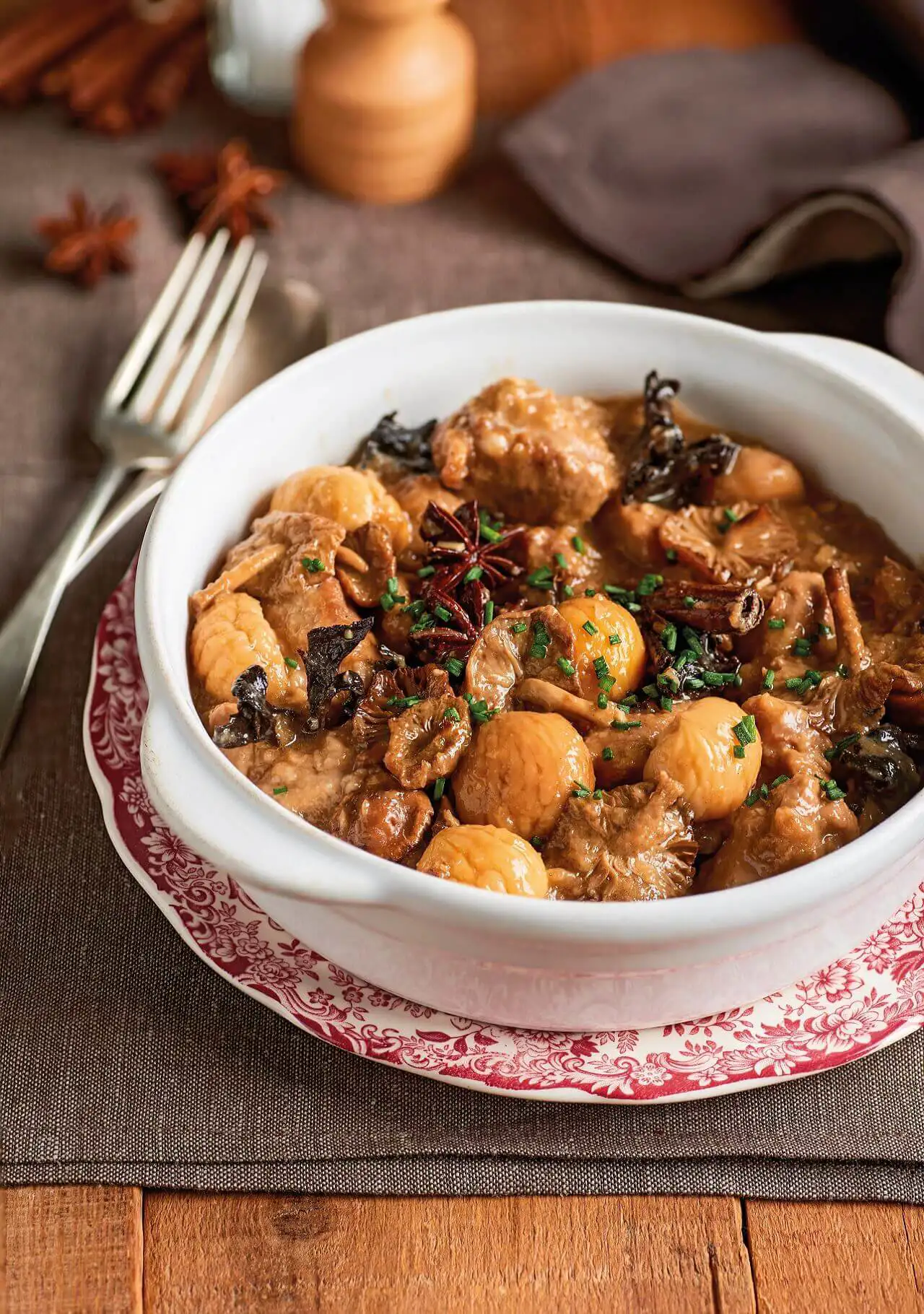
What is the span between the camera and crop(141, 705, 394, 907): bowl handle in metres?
1.96

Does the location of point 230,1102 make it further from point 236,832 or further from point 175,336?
point 175,336

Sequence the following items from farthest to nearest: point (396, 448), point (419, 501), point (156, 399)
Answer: point (156, 399)
point (396, 448)
point (419, 501)

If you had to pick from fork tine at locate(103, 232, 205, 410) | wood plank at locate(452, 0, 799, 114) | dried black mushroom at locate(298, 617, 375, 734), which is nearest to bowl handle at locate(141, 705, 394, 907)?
dried black mushroom at locate(298, 617, 375, 734)

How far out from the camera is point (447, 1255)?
2.20 meters

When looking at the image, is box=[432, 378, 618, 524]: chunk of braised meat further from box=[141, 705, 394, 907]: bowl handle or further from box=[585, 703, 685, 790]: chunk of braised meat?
box=[141, 705, 394, 907]: bowl handle

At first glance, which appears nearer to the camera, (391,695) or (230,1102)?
(230,1102)

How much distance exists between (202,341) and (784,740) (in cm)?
197

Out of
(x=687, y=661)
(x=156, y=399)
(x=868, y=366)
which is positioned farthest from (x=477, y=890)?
(x=156, y=399)

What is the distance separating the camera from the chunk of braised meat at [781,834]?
2178mm

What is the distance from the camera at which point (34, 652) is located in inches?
116

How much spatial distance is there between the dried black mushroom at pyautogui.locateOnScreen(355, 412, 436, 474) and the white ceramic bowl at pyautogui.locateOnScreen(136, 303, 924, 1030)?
0.04 metres

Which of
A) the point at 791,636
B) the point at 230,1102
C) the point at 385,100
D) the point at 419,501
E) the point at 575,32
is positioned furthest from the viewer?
the point at 575,32

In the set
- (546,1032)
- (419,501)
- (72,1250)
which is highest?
(419,501)

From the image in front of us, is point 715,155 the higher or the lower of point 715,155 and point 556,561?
the higher
